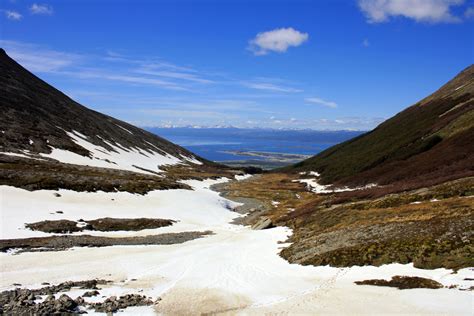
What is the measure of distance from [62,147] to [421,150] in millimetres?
83064

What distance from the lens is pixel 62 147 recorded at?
9725cm

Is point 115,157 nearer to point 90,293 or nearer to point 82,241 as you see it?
point 82,241

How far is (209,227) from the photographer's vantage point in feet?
177

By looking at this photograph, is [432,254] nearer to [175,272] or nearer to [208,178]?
[175,272]

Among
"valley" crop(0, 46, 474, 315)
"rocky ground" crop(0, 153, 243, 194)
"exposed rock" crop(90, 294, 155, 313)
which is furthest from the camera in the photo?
"rocky ground" crop(0, 153, 243, 194)

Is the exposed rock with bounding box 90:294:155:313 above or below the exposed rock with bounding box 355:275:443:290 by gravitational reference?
below

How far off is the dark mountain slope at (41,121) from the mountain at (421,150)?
228 feet

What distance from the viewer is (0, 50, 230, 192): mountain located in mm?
63750

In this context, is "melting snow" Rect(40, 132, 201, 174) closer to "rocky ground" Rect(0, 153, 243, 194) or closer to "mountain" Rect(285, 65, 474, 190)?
"rocky ground" Rect(0, 153, 243, 194)

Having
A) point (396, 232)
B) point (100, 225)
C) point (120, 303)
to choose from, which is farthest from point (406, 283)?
point (100, 225)

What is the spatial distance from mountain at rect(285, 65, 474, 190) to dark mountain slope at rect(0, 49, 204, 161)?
69605 millimetres

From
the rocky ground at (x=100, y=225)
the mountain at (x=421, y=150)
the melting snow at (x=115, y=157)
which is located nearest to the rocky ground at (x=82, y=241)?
the rocky ground at (x=100, y=225)

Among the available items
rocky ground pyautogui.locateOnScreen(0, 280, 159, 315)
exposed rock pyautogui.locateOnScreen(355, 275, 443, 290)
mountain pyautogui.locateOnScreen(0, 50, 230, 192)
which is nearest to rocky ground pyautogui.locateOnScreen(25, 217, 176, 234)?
mountain pyautogui.locateOnScreen(0, 50, 230, 192)

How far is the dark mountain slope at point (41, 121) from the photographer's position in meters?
94.4
